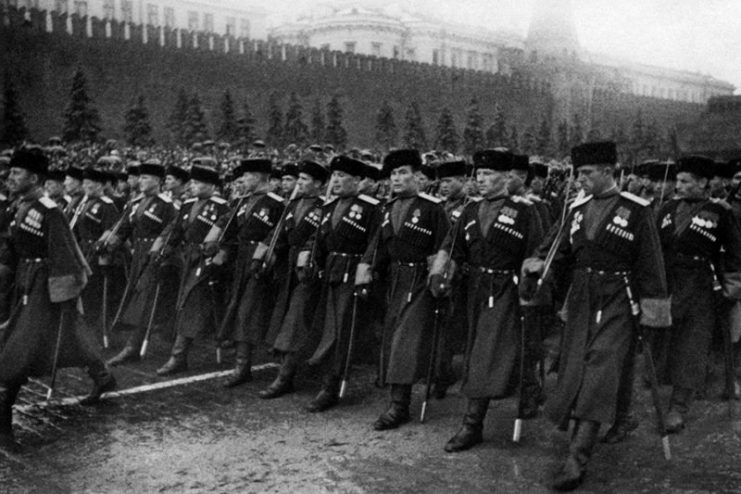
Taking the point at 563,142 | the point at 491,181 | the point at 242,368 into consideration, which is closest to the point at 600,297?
the point at 491,181

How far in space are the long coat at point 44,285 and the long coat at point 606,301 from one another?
11.6ft

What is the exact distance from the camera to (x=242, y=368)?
283 inches

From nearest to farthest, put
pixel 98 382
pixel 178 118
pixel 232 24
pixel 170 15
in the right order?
pixel 98 382, pixel 178 118, pixel 170 15, pixel 232 24

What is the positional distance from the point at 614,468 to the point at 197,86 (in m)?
28.9

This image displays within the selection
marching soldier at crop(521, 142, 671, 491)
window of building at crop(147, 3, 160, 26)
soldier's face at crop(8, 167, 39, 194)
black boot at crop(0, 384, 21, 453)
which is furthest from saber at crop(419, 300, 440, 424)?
window of building at crop(147, 3, 160, 26)

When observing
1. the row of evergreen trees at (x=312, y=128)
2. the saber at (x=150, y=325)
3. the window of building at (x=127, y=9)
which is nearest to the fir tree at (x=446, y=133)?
the row of evergreen trees at (x=312, y=128)

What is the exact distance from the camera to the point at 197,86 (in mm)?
31562

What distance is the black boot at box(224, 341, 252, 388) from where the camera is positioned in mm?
7102

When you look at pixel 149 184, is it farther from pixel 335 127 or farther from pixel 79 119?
pixel 335 127

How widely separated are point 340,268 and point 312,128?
2625 cm

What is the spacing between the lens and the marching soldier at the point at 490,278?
5344 mm

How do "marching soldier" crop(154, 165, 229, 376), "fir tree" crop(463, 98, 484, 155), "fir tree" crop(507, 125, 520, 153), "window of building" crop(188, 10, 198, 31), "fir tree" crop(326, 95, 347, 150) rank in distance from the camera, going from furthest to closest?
"window of building" crop(188, 10, 198, 31)
"fir tree" crop(507, 125, 520, 153)
"fir tree" crop(463, 98, 484, 155)
"fir tree" crop(326, 95, 347, 150)
"marching soldier" crop(154, 165, 229, 376)

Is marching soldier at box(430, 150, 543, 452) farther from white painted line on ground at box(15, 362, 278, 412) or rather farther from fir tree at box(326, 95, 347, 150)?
→ fir tree at box(326, 95, 347, 150)

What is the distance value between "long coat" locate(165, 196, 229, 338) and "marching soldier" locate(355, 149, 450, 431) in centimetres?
214
